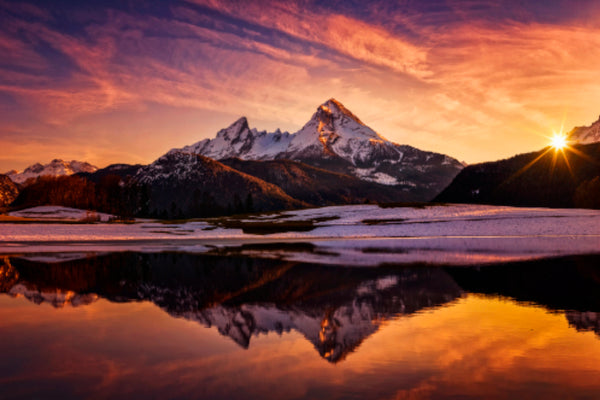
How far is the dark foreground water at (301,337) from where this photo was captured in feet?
30.3

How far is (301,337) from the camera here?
42.8 ft

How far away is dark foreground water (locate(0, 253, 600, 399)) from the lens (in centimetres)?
923

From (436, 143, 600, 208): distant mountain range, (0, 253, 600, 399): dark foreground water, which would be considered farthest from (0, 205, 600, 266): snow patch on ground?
(436, 143, 600, 208): distant mountain range

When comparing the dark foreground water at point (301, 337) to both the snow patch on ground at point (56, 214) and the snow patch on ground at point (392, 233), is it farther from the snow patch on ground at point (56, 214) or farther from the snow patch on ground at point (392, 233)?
the snow patch on ground at point (56, 214)

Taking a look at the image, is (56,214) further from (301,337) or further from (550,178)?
(550,178)

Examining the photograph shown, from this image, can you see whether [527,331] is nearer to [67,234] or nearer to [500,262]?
[500,262]

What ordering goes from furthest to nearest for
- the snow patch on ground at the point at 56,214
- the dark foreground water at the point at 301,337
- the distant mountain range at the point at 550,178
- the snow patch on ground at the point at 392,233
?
the distant mountain range at the point at 550,178
the snow patch on ground at the point at 56,214
the snow patch on ground at the point at 392,233
the dark foreground water at the point at 301,337

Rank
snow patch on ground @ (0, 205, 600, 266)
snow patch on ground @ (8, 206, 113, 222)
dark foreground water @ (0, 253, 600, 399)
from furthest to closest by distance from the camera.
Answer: snow patch on ground @ (8, 206, 113, 222)
snow patch on ground @ (0, 205, 600, 266)
dark foreground water @ (0, 253, 600, 399)

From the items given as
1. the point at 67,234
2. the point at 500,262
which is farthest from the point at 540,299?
the point at 67,234

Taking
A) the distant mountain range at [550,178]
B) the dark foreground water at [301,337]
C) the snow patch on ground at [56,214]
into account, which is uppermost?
the distant mountain range at [550,178]

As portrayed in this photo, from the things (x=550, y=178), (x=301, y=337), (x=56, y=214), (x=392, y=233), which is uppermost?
(x=550, y=178)

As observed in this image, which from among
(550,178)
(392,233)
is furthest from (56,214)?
(550,178)

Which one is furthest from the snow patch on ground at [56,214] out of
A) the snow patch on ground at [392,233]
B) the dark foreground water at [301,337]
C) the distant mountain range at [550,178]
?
the distant mountain range at [550,178]

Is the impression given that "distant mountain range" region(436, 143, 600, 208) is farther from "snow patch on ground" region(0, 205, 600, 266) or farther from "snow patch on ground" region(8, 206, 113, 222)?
"snow patch on ground" region(8, 206, 113, 222)
